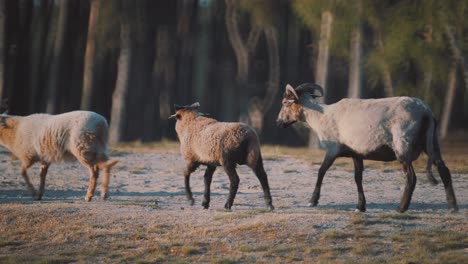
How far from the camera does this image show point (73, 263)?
35.5 ft

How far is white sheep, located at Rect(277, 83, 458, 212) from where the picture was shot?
42.3 ft

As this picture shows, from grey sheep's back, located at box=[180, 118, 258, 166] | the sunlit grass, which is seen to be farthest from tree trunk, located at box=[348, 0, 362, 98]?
grey sheep's back, located at box=[180, 118, 258, 166]

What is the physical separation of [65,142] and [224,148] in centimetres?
342

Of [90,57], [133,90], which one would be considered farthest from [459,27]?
[133,90]

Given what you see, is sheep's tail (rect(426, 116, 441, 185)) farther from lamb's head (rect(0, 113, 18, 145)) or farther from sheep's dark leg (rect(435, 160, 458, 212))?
lamb's head (rect(0, 113, 18, 145))

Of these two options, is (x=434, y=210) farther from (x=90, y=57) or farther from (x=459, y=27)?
(x=90, y=57)

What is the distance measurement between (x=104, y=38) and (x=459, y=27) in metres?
12.1

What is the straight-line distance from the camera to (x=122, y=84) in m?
28.5

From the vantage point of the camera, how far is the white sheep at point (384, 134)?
12.9m

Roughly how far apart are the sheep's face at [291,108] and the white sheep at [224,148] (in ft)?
4.65

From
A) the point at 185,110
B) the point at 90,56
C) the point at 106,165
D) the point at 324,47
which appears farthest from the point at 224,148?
the point at 90,56

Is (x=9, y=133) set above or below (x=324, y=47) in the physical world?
below

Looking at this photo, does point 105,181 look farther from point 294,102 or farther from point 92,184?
point 294,102

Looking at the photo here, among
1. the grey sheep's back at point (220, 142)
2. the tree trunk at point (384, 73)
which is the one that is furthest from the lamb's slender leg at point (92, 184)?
the tree trunk at point (384, 73)
